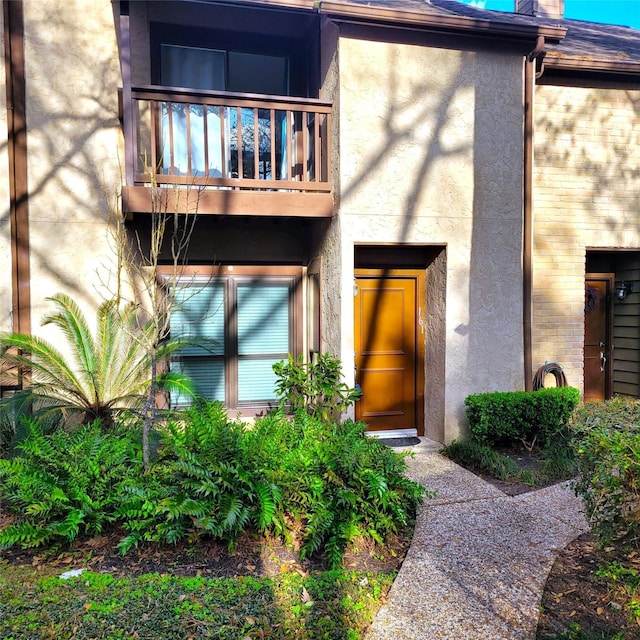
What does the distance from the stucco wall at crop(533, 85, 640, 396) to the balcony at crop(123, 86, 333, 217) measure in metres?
3.08

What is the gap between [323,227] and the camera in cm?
642

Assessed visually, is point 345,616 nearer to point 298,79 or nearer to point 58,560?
point 58,560

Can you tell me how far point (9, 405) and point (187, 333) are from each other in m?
2.24

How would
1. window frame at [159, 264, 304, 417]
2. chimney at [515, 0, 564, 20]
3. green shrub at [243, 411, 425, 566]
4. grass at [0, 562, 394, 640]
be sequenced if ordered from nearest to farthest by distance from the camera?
grass at [0, 562, 394, 640] → green shrub at [243, 411, 425, 566] → window frame at [159, 264, 304, 417] → chimney at [515, 0, 564, 20]

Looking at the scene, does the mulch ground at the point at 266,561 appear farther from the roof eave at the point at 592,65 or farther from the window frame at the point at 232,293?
the roof eave at the point at 592,65

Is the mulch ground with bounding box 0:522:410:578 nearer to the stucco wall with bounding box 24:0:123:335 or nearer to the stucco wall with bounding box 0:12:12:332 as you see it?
the stucco wall with bounding box 0:12:12:332

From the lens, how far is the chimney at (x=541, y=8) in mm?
8297

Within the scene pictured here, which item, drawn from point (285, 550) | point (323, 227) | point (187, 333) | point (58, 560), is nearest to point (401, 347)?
point (323, 227)

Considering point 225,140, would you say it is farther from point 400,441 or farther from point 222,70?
point 400,441

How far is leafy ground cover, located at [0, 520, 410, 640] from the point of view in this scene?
2773 millimetres

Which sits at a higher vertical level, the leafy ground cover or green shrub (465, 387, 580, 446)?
green shrub (465, 387, 580, 446)

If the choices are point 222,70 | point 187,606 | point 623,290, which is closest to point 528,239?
point 623,290

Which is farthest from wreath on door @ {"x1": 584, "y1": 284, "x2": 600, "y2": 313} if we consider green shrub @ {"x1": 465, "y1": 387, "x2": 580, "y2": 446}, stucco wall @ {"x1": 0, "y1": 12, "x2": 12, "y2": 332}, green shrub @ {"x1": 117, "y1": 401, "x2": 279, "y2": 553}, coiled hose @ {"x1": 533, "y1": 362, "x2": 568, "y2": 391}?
stucco wall @ {"x1": 0, "y1": 12, "x2": 12, "y2": 332}

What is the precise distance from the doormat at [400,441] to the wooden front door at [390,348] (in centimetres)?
21
